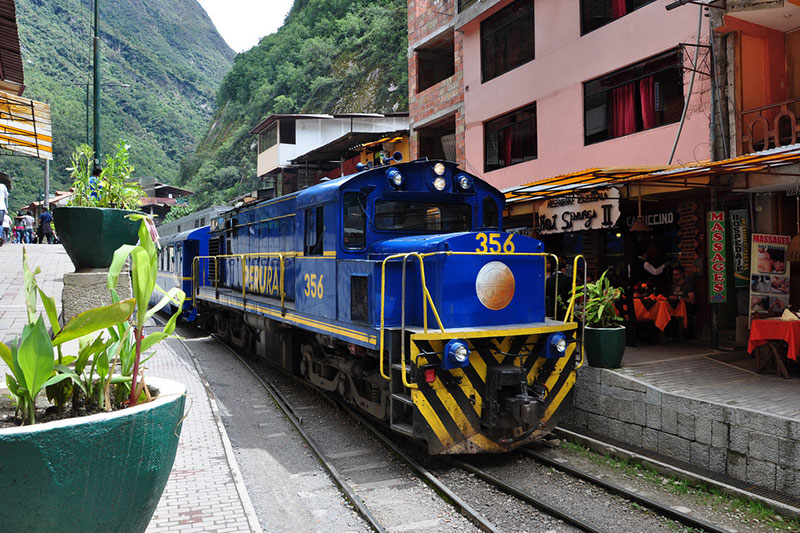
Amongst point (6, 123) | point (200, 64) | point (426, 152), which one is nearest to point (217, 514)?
point (6, 123)

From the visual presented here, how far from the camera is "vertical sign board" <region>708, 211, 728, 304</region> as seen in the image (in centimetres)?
891

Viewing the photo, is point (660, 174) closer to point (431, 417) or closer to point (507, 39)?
point (431, 417)

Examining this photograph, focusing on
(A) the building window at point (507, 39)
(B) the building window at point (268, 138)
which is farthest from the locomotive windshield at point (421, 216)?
(B) the building window at point (268, 138)

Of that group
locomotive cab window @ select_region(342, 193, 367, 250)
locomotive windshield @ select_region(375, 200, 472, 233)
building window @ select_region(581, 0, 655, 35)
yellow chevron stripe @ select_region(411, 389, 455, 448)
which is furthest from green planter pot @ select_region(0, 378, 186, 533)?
building window @ select_region(581, 0, 655, 35)

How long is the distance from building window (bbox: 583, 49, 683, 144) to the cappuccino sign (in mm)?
2551

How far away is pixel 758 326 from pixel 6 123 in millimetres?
16240

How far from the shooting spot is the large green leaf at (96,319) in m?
2.50

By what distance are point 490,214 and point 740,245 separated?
16.1 ft

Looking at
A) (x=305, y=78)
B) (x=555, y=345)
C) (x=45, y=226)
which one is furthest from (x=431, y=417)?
(x=305, y=78)

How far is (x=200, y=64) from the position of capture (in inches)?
4668

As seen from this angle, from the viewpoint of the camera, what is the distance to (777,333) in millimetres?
7656

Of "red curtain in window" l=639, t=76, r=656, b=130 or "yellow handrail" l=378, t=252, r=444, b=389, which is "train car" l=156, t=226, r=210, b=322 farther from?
"red curtain in window" l=639, t=76, r=656, b=130

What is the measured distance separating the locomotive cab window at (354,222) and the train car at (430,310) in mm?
12

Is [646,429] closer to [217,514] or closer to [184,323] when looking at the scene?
[217,514]
